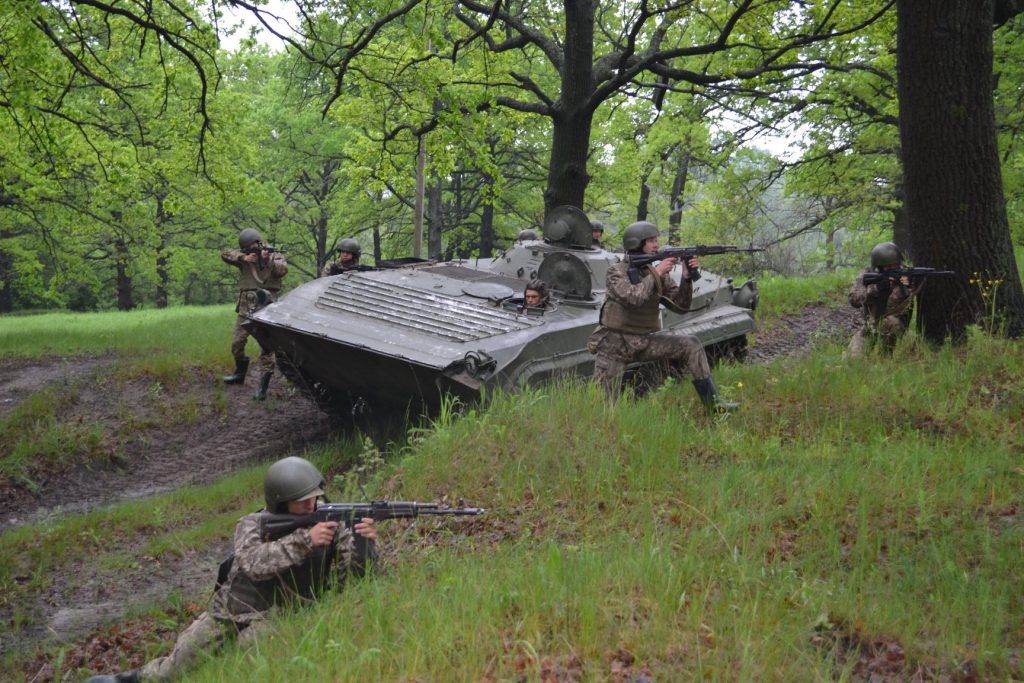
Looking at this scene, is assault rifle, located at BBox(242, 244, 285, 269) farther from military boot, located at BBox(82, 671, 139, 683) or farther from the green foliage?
military boot, located at BBox(82, 671, 139, 683)

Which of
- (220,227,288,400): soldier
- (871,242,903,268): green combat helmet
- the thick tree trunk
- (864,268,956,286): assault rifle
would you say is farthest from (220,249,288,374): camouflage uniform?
the thick tree trunk

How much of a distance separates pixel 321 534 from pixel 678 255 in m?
4.54

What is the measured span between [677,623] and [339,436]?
22.7 feet

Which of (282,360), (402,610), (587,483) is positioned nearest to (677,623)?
(402,610)

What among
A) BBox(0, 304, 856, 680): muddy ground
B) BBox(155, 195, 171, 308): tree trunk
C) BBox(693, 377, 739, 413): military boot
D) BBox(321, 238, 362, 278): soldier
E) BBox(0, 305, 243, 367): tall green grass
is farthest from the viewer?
BBox(155, 195, 171, 308): tree trunk

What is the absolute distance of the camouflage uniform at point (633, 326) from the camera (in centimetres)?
845

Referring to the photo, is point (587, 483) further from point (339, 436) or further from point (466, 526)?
point (339, 436)

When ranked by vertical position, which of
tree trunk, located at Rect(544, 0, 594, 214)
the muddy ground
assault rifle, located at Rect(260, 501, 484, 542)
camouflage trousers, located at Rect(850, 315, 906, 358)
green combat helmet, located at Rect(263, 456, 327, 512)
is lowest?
the muddy ground

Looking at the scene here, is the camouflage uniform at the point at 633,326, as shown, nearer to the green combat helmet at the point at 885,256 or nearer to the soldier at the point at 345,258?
the green combat helmet at the point at 885,256

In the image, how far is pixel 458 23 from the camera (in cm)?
1647

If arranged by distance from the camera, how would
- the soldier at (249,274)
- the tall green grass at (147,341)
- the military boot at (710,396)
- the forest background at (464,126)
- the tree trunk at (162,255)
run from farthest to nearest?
the tree trunk at (162,255)
the tall green grass at (147,341)
the soldier at (249,274)
the forest background at (464,126)
the military boot at (710,396)

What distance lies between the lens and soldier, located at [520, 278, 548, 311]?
959 centimetres

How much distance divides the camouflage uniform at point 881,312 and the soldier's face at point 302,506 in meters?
5.48

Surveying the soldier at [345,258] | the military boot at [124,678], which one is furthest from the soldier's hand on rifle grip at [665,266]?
the military boot at [124,678]
